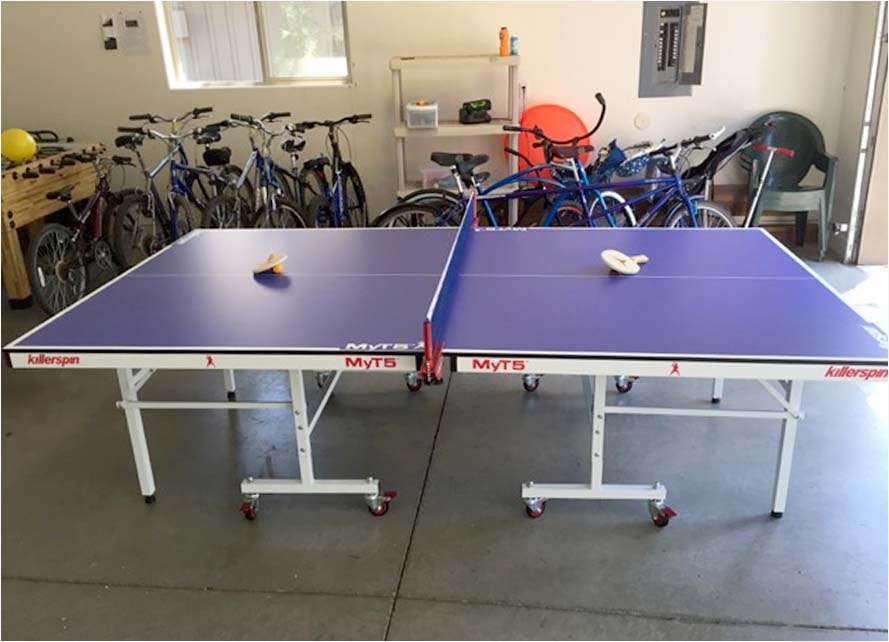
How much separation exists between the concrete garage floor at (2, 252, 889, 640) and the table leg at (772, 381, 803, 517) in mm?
71

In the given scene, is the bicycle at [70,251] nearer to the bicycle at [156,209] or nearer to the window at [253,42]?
the bicycle at [156,209]

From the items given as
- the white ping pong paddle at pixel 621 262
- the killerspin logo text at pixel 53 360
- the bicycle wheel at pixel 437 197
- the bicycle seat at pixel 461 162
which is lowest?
the bicycle wheel at pixel 437 197

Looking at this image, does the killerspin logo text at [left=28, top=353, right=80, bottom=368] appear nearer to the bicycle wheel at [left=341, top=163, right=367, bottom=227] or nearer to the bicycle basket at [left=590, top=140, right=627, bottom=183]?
the bicycle wheel at [left=341, top=163, right=367, bottom=227]

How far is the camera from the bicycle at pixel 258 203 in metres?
4.68

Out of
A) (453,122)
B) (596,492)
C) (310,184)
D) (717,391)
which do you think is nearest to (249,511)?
(596,492)

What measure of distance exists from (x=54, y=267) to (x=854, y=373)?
418cm

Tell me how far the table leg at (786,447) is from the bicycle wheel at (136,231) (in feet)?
12.9

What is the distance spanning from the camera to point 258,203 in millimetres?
4863

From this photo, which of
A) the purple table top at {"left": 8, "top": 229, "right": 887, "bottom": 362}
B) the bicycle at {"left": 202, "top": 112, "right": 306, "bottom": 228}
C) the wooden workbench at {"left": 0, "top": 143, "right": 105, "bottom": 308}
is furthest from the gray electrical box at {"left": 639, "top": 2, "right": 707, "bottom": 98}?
the wooden workbench at {"left": 0, "top": 143, "right": 105, "bottom": 308}

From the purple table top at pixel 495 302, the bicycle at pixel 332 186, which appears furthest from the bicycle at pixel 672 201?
the bicycle at pixel 332 186

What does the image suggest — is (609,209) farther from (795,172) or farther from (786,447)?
(786,447)

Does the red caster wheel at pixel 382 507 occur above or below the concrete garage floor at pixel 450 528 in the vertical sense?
above

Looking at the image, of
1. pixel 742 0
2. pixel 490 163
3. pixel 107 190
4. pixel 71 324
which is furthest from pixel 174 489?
pixel 742 0

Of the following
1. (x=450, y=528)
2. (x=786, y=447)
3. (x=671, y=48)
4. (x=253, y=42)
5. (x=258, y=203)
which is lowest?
(x=450, y=528)
